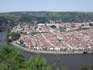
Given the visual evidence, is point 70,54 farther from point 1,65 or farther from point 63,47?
point 1,65

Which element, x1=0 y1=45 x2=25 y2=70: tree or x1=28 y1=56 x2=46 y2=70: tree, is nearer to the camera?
x1=28 y1=56 x2=46 y2=70: tree

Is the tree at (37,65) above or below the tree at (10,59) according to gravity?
above

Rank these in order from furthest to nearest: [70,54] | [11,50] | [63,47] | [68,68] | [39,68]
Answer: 1. [63,47]
2. [70,54]
3. [68,68]
4. [11,50]
5. [39,68]

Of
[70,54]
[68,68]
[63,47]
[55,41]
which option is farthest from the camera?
[55,41]

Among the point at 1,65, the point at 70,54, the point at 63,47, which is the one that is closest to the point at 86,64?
the point at 70,54

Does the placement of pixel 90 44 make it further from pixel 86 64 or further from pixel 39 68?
pixel 39 68

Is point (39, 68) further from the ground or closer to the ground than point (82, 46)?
further from the ground

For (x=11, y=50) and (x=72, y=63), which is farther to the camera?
(x=72, y=63)

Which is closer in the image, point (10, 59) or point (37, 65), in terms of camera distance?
point (37, 65)

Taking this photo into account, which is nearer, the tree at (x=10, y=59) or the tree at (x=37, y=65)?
the tree at (x=37, y=65)

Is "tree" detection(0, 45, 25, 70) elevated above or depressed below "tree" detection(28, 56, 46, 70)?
below
